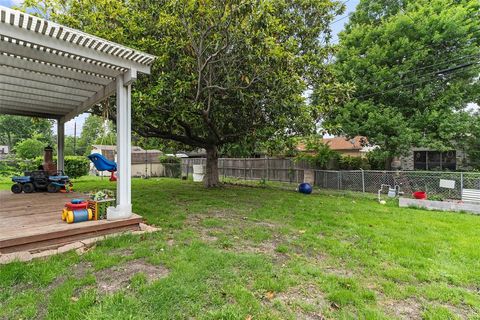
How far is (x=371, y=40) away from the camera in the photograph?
39.5ft

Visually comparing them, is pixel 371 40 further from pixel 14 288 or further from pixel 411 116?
pixel 14 288

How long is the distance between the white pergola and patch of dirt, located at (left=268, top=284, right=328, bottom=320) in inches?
120

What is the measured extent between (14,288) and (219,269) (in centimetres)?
207

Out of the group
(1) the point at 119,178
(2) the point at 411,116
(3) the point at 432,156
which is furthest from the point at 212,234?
(3) the point at 432,156

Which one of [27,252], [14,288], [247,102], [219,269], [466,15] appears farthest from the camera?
[466,15]

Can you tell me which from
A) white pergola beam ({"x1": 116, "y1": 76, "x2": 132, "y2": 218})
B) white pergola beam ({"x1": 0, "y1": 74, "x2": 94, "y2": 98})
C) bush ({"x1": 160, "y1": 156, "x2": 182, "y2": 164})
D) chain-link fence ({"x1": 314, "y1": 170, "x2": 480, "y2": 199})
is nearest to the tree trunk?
chain-link fence ({"x1": 314, "y1": 170, "x2": 480, "y2": 199})

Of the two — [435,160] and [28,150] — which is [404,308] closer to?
[435,160]

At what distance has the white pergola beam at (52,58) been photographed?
349 centimetres

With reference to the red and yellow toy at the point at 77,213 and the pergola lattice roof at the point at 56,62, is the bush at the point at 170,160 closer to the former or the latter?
the pergola lattice roof at the point at 56,62

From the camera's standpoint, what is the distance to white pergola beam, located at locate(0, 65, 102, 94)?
463 cm

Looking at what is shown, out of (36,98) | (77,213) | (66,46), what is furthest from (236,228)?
(36,98)

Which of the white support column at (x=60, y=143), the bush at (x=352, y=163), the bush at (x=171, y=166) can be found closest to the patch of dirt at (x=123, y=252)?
the white support column at (x=60, y=143)

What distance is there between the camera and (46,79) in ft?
16.6

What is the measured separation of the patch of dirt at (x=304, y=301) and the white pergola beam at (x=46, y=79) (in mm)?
5289
